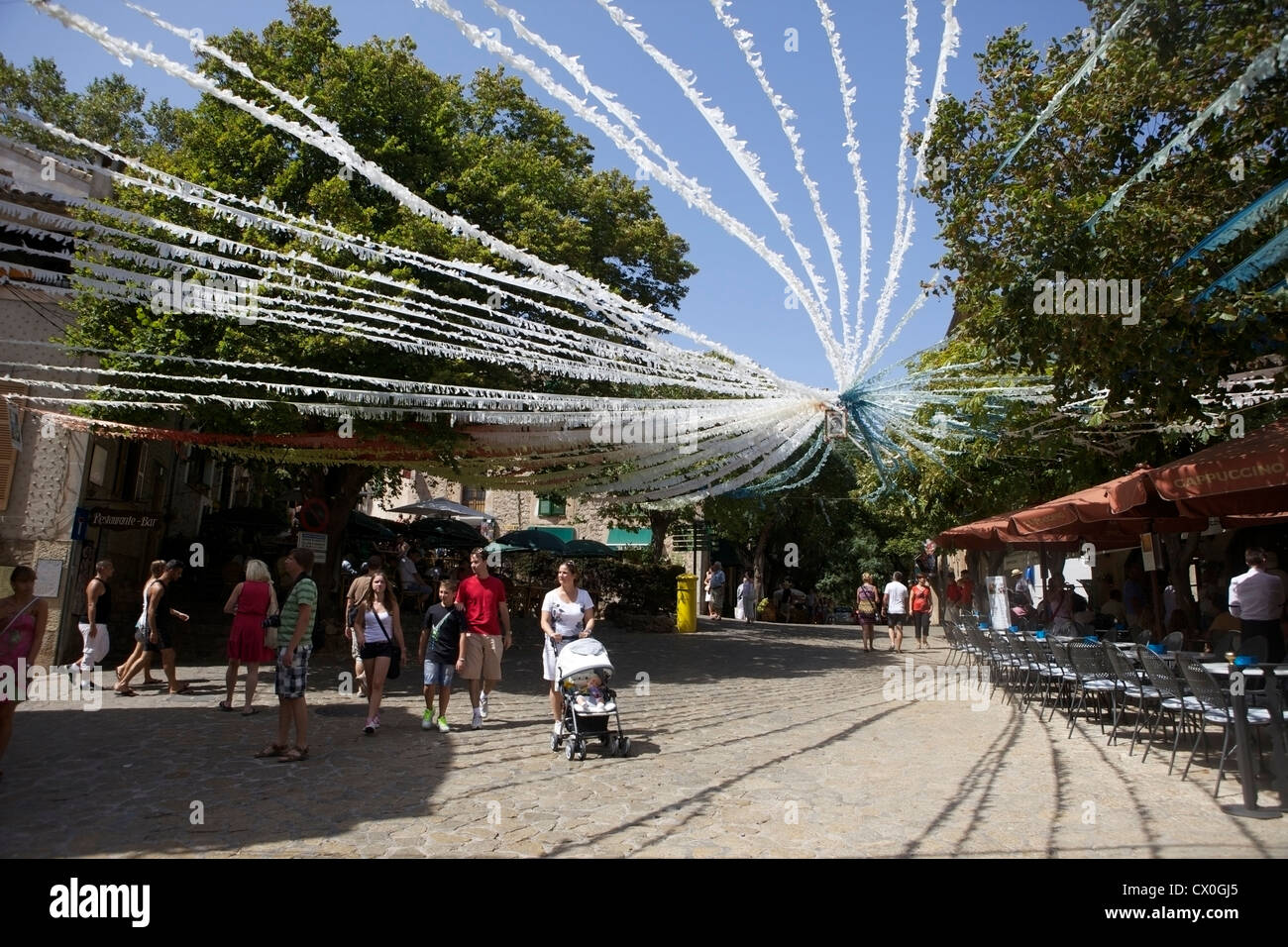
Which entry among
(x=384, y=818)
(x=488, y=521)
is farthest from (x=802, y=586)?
(x=384, y=818)

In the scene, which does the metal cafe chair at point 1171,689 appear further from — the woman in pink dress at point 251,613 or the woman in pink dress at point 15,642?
the woman in pink dress at point 15,642

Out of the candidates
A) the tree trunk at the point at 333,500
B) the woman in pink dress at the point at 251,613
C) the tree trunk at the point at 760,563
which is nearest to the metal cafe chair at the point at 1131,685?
the woman in pink dress at the point at 251,613

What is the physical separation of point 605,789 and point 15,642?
4198 millimetres

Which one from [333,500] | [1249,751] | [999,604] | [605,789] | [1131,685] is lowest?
[605,789]

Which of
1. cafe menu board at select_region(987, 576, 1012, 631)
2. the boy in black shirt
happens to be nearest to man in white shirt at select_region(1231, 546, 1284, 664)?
the boy in black shirt

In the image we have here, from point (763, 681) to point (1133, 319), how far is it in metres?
8.26

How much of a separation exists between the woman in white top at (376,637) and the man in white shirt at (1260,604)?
7.67 metres

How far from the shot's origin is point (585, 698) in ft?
24.2

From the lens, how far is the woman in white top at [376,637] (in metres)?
7.71

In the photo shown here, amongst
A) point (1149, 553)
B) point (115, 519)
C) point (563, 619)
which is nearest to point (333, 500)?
point (115, 519)

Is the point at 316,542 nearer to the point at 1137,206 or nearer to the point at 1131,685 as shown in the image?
the point at 1131,685

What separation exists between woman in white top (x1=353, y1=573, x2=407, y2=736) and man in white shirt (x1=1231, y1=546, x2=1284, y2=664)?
767 centimetres

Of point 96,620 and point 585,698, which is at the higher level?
point 96,620

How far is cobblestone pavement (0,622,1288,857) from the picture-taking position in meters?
4.88
